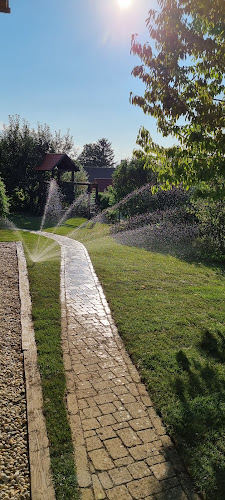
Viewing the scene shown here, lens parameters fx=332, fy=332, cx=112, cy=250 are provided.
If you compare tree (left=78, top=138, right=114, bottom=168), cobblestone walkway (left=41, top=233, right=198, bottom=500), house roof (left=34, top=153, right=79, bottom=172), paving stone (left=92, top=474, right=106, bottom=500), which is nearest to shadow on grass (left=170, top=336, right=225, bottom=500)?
cobblestone walkway (left=41, top=233, right=198, bottom=500)

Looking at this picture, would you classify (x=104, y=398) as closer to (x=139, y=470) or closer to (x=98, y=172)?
(x=139, y=470)

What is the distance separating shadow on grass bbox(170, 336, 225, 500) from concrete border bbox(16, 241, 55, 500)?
1318 millimetres

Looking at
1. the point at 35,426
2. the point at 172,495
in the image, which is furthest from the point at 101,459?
the point at 35,426

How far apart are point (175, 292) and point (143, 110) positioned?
4.03 meters

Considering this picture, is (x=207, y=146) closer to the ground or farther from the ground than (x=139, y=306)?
farther from the ground

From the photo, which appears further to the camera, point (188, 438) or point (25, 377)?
point (25, 377)

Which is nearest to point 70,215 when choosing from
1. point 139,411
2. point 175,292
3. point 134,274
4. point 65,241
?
point 65,241

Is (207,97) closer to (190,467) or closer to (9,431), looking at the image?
(190,467)

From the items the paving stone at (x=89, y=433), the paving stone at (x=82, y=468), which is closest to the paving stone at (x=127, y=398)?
the paving stone at (x=89, y=433)

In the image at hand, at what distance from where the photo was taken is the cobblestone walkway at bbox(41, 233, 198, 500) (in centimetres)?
290

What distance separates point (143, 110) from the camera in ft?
19.5

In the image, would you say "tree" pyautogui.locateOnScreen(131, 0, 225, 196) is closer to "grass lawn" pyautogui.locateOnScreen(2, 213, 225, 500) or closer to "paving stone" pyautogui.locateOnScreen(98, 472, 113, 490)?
"grass lawn" pyautogui.locateOnScreen(2, 213, 225, 500)

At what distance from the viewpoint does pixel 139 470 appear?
3041 millimetres

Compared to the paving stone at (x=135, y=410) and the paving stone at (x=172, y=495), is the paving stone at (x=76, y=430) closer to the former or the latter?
the paving stone at (x=135, y=410)
